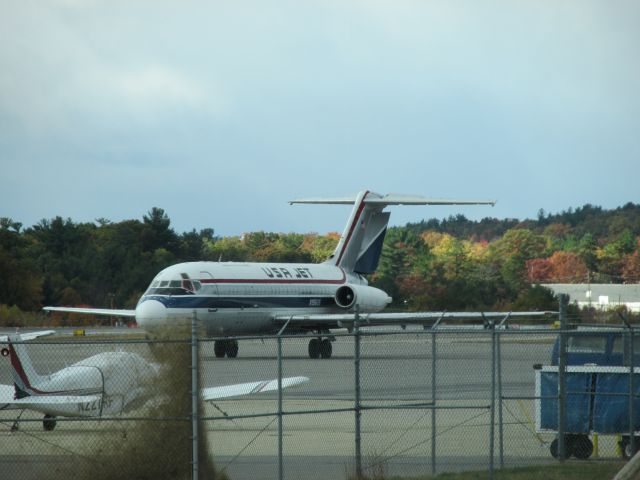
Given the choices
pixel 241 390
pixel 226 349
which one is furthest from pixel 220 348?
pixel 241 390

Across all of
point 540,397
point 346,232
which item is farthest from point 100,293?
point 540,397

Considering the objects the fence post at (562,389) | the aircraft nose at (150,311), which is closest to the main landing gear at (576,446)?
the fence post at (562,389)

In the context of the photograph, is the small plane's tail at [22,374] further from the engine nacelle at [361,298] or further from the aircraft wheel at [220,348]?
the engine nacelle at [361,298]

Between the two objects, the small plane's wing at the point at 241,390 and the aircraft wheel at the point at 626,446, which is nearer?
the aircraft wheel at the point at 626,446

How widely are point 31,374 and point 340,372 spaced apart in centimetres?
1436

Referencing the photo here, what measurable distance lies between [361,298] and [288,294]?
13.3 ft

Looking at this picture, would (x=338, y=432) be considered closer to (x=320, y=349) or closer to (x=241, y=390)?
(x=241, y=390)

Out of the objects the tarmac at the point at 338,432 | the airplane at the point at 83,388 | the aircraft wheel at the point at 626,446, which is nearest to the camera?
the tarmac at the point at 338,432

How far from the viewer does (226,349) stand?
33.3 metres

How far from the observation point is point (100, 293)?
73.2 metres

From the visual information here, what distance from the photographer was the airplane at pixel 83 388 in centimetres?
1672

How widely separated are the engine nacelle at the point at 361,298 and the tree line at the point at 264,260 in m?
5.54

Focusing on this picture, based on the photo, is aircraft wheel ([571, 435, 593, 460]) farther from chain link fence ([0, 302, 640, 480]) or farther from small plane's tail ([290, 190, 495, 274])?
small plane's tail ([290, 190, 495, 274])

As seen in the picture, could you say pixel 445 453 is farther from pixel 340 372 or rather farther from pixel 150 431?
pixel 340 372
